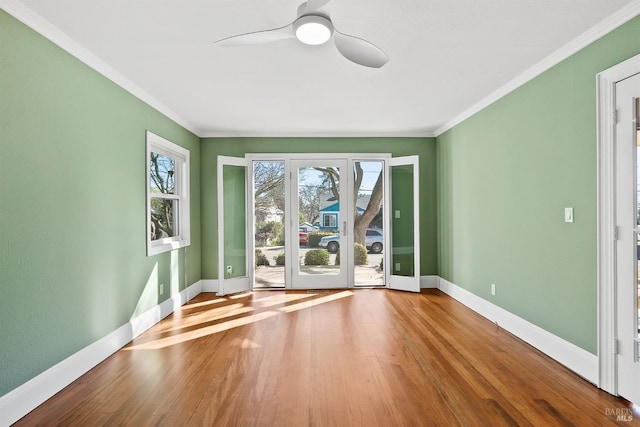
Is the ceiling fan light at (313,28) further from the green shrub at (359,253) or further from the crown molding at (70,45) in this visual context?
the green shrub at (359,253)

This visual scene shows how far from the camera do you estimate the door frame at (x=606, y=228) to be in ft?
7.50

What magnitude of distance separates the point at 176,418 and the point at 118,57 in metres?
2.65

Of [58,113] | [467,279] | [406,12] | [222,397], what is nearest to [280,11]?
[406,12]

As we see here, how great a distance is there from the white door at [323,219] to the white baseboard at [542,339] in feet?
6.40

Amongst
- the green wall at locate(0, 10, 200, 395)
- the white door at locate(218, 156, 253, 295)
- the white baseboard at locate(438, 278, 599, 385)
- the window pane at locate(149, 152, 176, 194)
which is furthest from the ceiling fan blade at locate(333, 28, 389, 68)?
the white door at locate(218, 156, 253, 295)

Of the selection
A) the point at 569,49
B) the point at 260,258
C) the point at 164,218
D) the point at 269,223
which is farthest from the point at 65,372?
the point at 569,49

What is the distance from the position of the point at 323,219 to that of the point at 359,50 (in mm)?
3499

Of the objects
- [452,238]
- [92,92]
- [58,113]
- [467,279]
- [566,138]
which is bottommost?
[467,279]

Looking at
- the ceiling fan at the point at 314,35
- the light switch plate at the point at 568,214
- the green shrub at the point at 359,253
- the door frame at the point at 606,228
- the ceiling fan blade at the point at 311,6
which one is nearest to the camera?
the ceiling fan blade at the point at 311,6

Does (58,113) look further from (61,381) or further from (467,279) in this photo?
(467,279)

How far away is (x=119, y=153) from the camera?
3.20 metres

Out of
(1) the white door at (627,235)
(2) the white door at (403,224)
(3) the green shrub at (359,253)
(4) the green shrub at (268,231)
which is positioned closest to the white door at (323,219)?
(3) the green shrub at (359,253)

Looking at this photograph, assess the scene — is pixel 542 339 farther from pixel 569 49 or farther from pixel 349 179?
pixel 349 179

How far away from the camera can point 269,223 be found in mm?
5457
